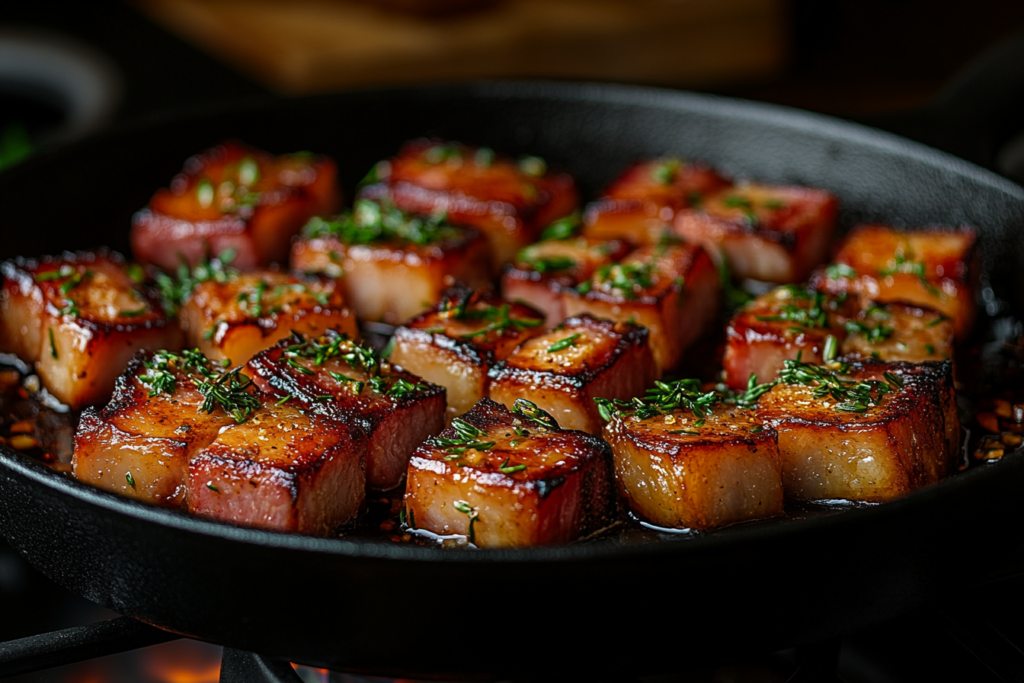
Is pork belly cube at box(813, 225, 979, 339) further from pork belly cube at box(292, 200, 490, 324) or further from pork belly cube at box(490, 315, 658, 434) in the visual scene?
pork belly cube at box(292, 200, 490, 324)

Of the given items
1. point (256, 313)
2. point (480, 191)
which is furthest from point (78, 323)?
point (480, 191)

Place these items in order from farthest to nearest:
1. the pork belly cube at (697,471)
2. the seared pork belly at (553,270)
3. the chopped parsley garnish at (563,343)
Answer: the seared pork belly at (553,270)
the chopped parsley garnish at (563,343)
the pork belly cube at (697,471)

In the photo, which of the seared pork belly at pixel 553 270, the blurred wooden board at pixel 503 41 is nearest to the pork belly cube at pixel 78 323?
the seared pork belly at pixel 553 270

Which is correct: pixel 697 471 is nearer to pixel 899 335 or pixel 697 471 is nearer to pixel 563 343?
pixel 563 343

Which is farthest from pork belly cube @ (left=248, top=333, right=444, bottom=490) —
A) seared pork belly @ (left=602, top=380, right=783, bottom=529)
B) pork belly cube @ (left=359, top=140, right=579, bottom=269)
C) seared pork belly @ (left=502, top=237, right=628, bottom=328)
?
pork belly cube @ (left=359, top=140, right=579, bottom=269)

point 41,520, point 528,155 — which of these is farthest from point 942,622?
point 528,155

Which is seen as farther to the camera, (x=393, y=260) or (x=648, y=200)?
(x=648, y=200)

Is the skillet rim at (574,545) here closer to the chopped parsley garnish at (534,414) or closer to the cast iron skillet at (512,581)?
the cast iron skillet at (512,581)
